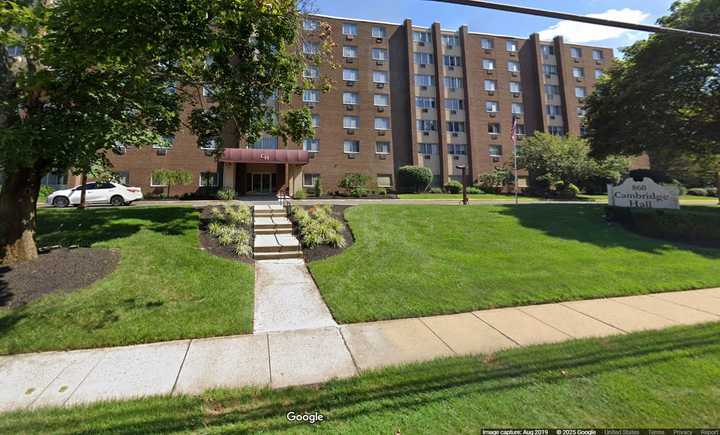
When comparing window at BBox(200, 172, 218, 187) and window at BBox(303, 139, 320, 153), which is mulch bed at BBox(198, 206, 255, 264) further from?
window at BBox(303, 139, 320, 153)

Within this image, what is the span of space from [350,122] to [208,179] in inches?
638

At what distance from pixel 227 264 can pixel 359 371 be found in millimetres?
4901

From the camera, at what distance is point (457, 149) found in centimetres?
3719

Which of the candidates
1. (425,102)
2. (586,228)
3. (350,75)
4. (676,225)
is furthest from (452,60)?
(676,225)

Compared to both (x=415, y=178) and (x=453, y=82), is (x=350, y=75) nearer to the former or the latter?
(x=453, y=82)

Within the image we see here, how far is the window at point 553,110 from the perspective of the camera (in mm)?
40219

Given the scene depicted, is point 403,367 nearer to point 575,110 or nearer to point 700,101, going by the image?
point 700,101

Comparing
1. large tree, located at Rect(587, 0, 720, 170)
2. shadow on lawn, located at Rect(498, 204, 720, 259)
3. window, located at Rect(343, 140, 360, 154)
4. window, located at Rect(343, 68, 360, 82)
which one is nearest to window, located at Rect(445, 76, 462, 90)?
window, located at Rect(343, 68, 360, 82)

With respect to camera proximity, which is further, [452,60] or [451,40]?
[451,40]

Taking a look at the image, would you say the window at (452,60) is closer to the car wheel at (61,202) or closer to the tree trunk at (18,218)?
the car wheel at (61,202)

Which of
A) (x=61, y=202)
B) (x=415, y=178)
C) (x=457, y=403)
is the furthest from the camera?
(x=415, y=178)

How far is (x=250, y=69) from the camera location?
24.1 ft

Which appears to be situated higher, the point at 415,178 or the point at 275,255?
the point at 415,178

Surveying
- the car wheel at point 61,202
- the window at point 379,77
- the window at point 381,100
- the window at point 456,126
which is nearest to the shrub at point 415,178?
the window at point 456,126
